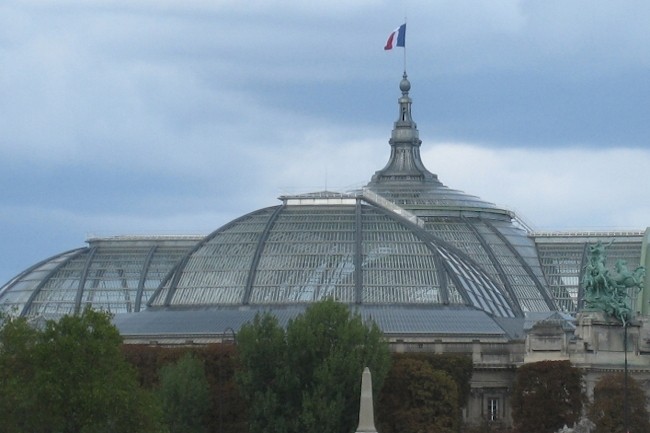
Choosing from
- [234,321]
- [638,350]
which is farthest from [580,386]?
[234,321]

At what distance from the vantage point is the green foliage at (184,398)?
163337 millimetres

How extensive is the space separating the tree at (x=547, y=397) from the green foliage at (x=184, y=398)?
18.0 metres

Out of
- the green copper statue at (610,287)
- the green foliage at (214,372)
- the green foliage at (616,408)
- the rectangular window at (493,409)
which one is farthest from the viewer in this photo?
the rectangular window at (493,409)

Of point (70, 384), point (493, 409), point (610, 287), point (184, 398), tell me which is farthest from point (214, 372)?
point (70, 384)

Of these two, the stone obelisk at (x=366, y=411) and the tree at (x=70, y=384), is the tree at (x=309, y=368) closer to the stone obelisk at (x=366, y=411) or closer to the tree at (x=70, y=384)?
the tree at (x=70, y=384)

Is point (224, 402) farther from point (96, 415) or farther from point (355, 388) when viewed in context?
point (96, 415)

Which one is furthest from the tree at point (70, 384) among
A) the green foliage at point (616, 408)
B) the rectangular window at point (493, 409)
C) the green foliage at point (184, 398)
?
the rectangular window at point (493, 409)

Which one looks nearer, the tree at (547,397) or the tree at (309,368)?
the tree at (309,368)

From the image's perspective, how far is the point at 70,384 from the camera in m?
140

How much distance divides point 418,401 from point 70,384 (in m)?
34.8

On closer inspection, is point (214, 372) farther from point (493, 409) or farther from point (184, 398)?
point (493, 409)

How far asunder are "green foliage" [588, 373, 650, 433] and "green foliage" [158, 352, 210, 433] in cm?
2133

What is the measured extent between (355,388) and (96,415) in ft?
82.5

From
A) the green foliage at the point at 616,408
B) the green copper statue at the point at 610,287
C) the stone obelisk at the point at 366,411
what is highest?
the green copper statue at the point at 610,287
